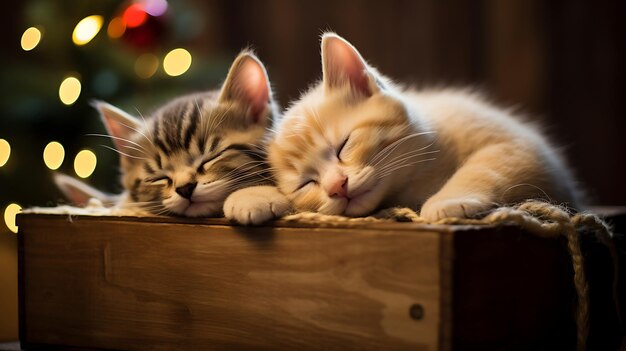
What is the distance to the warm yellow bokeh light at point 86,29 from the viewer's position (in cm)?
198

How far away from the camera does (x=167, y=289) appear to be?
1.23 metres

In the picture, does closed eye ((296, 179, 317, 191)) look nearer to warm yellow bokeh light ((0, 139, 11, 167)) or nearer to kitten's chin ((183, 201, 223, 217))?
kitten's chin ((183, 201, 223, 217))

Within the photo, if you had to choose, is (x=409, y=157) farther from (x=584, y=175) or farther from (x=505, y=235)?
(x=584, y=175)

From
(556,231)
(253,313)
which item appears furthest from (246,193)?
(556,231)

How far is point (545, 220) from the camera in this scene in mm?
1102

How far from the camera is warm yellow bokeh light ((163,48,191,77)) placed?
6.91 ft

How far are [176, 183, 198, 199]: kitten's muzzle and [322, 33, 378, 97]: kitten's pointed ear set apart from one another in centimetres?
31

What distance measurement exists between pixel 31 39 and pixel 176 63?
0.42 m

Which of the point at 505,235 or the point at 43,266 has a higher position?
the point at 505,235

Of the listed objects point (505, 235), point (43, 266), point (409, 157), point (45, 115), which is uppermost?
point (45, 115)

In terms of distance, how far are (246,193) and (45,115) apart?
3.44 ft

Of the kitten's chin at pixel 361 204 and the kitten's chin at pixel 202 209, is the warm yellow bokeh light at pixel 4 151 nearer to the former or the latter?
the kitten's chin at pixel 202 209

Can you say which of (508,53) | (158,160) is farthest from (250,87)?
(508,53)

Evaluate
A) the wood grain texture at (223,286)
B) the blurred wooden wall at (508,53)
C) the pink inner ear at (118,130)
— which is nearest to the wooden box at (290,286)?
the wood grain texture at (223,286)
